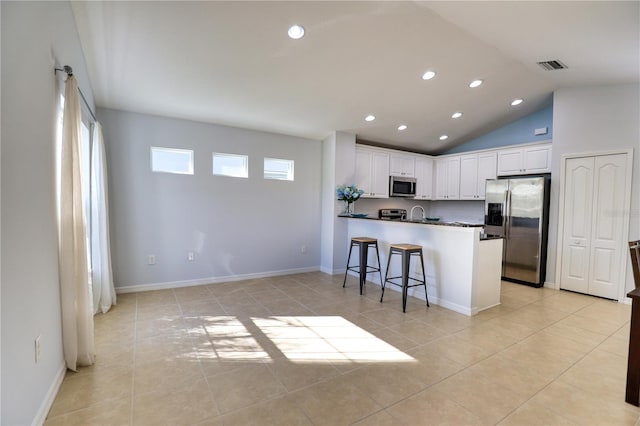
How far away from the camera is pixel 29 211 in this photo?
1593 mm

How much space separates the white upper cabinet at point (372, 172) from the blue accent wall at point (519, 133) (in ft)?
6.95

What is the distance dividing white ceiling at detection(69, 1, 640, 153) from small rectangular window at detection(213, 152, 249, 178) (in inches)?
20.7

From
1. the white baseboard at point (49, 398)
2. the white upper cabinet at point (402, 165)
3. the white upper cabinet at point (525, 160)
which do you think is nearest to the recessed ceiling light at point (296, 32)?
the white baseboard at point (49, 398)

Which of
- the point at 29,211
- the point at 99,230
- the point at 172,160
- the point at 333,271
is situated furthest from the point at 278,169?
the point at 29,211

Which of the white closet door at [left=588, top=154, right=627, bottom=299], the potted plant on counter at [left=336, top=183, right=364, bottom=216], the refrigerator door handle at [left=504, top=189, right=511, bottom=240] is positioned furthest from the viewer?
the potted plant on counter at [left=336, top=183, right=364, bottom=216]

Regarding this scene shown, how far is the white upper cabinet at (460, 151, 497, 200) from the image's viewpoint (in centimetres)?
574

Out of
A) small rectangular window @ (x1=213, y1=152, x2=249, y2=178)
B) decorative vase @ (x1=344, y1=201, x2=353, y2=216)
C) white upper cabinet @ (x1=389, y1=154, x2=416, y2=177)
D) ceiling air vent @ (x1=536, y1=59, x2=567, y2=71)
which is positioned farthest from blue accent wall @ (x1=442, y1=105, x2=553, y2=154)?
small rectangular window @ (x1=213, y1=152, x2=249, y2=178)

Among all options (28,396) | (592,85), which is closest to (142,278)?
(28,396)

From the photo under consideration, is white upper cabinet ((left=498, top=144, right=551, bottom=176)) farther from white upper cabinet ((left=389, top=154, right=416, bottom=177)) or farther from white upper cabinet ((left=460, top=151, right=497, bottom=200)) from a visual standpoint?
white upper cabinet ((left=389, top=154, right=416, bottom=177))

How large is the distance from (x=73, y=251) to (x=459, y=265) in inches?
151

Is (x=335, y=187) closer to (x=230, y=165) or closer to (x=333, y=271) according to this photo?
(x=333, y=271)

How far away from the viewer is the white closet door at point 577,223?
4277 mm

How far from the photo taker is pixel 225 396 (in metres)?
1.95

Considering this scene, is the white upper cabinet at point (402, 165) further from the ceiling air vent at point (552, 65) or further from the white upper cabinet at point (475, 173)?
the ceiling air vent at point (552, 65)
